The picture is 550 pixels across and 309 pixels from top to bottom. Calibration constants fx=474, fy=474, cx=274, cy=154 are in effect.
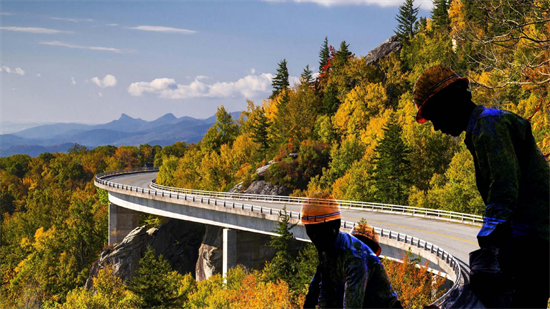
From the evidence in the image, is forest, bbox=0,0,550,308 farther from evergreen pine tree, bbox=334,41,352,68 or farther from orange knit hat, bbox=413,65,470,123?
orange knit hat, bbox=413,65,470,123

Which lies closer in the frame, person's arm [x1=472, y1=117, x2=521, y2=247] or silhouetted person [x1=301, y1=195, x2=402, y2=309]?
Result: person's arm [x1=472, y1=117, x2=521, y2=247]

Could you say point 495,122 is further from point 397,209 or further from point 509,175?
point 397,209

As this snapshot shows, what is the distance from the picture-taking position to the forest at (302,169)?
36.1 meters

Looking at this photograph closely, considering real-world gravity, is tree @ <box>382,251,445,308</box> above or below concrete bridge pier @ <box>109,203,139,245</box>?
above

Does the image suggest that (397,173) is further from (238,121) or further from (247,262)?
(238,121)

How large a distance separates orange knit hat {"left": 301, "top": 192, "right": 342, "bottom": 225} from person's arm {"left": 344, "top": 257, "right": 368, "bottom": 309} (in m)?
0.30

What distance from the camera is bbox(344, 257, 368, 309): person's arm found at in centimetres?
271

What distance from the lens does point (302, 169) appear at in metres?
64.2

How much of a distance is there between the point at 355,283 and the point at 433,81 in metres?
1.21

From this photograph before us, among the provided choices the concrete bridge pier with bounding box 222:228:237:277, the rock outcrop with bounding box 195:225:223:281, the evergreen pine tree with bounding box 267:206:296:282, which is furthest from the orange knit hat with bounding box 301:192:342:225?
the rock outcrop with bounding box 195:225:223:281

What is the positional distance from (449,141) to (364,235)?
182ft

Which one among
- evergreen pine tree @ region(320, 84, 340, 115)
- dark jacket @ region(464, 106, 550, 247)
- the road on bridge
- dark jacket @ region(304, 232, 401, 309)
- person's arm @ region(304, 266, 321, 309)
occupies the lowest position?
the road on bridge

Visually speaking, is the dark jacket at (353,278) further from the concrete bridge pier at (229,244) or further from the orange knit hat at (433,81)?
the concrete bridge pier at (229,244)

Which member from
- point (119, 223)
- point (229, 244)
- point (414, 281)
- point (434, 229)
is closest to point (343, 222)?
point (414, 281)
